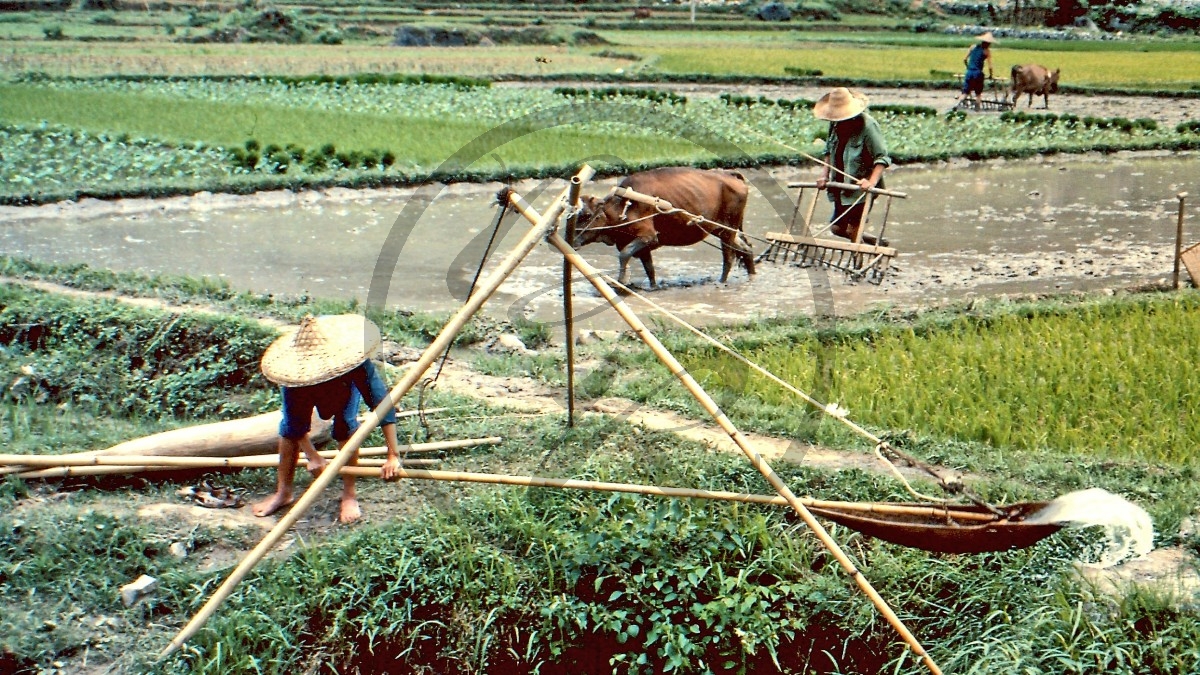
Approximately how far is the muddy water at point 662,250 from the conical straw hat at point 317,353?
94.4 inches

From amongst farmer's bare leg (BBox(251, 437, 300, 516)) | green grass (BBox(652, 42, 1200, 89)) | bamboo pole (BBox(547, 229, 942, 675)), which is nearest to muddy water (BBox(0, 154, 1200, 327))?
farmer's bare leg (BBox(251, 437, 300, 516))

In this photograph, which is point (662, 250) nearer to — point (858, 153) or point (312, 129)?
point (858, 153)

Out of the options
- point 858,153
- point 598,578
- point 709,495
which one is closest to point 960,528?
point 709,495

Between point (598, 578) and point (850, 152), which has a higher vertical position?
point (850, 152)

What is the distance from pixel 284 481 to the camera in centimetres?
384

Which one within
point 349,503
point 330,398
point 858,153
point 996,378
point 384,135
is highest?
point 858,153

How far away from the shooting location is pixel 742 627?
3.32 m

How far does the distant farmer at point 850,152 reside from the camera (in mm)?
6762

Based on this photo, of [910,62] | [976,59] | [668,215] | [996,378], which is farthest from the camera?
[910,62]

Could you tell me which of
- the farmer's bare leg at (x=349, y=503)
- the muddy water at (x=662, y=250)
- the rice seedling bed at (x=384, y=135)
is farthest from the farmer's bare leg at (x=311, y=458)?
the rice seedling bed at (x=384, y=135)

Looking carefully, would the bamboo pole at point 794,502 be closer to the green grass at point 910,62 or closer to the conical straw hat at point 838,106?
the conical straw hat at point 838,106

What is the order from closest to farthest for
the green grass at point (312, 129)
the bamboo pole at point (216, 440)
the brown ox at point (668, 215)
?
the bamboo pole at point (216, 440)
the brown ox at point (668, 215)
the green grass at point (312, 129)

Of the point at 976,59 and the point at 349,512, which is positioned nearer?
the point at 349,512

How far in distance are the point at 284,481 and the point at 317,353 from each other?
58 cm
